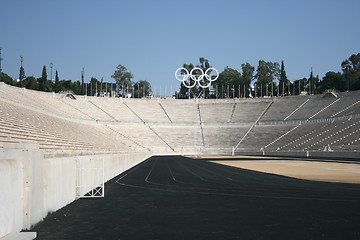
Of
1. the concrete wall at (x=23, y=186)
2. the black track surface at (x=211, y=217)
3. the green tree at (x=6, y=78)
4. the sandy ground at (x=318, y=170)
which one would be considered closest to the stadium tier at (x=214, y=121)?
the green tree at (x=6, y=78)

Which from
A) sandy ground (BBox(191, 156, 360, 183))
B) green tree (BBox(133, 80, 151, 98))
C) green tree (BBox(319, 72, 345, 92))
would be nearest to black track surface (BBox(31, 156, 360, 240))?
sandy ground (BBox(191, 156, 360, 183))

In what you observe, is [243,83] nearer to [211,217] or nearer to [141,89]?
[141,89]

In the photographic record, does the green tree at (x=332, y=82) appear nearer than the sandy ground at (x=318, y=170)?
No

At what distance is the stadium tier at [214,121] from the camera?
81.1m

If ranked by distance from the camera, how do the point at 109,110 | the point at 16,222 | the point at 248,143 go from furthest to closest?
1. the point at 109,110
2. the point at 248,143
3. the point at 16,222

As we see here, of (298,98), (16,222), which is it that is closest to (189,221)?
(16,222)

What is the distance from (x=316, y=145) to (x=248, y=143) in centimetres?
1945

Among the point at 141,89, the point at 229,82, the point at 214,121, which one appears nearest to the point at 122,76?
the point at 141,89

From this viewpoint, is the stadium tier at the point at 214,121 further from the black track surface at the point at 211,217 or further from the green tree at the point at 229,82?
the black track surface at the point at 211,217

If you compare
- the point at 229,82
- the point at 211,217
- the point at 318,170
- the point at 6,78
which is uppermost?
the point at 229,82

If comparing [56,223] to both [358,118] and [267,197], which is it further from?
[358,118]

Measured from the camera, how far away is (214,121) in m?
103

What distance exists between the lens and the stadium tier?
81.1 m

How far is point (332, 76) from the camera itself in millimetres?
135375
